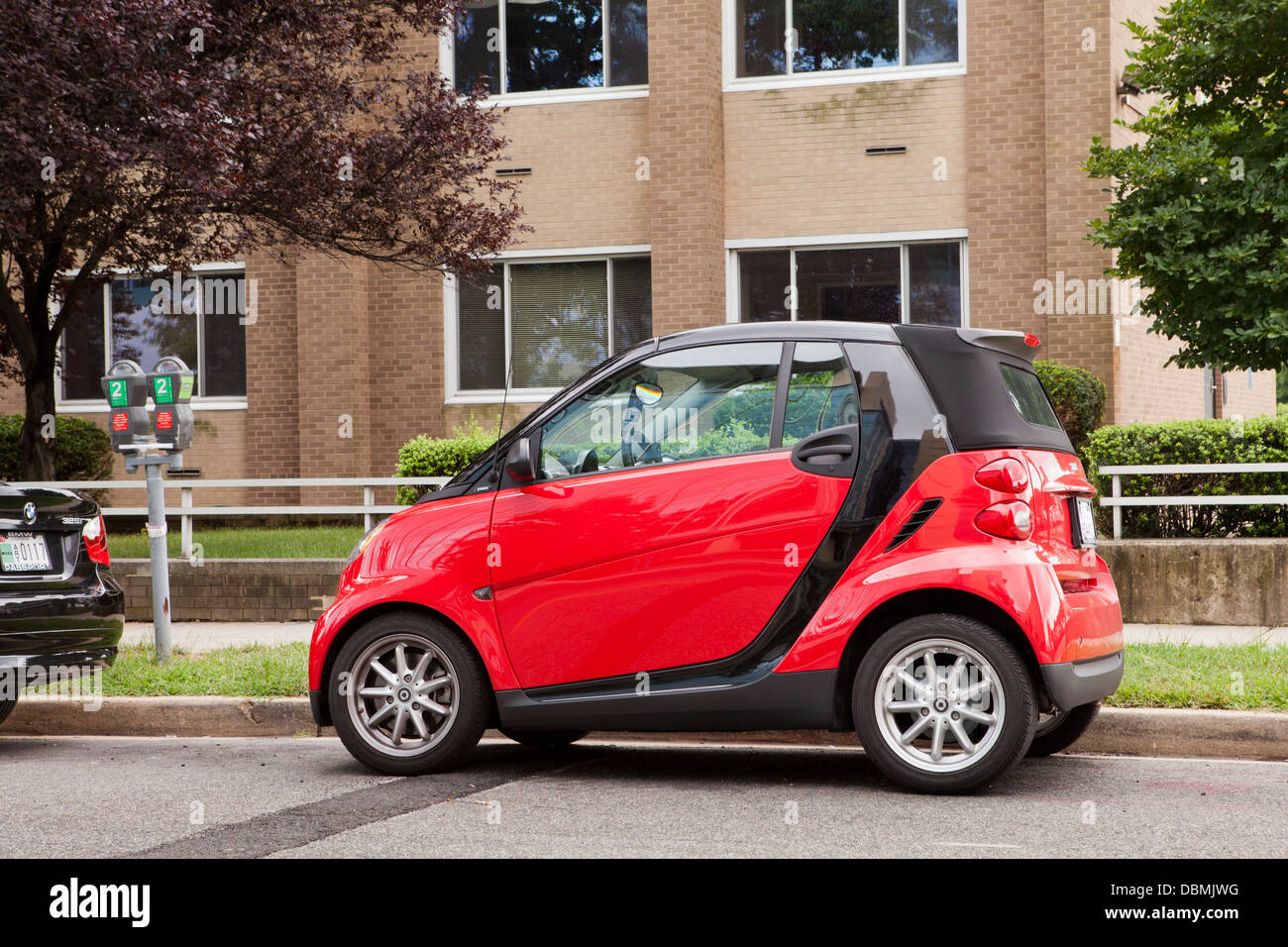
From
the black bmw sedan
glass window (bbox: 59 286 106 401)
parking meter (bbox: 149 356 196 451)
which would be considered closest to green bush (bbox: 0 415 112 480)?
glass window (bbox: 59 286 106 401)

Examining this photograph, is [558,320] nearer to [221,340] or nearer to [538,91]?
[538,91]

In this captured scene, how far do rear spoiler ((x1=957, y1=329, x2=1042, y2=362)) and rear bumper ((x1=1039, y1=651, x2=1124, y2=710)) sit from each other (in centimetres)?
136

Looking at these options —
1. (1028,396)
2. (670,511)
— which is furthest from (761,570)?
(1028,396)

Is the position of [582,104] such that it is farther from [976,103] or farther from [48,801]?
[48,801]

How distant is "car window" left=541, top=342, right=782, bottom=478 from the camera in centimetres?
596

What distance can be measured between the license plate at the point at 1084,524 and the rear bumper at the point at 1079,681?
1.57 ft

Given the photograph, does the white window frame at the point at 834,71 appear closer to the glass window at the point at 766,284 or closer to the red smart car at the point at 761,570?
the glass window at the point at 766,284

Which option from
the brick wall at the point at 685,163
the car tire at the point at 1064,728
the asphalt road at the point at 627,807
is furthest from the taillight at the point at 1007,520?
the brick wall at the point at 685,163

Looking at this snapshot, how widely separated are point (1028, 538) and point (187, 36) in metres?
9.07

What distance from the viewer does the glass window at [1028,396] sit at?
236 inches

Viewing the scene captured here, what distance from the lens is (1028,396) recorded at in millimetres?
6137

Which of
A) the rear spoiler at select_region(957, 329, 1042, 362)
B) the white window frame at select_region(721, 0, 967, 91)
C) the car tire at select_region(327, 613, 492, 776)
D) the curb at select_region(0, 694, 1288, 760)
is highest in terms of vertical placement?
the white window frame at select_region(721, 0, 967, 91)

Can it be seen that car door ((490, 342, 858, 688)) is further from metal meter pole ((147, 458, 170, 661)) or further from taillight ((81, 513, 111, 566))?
metal meter pole ((147, 458, 170, 661))

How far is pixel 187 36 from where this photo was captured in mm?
11750
